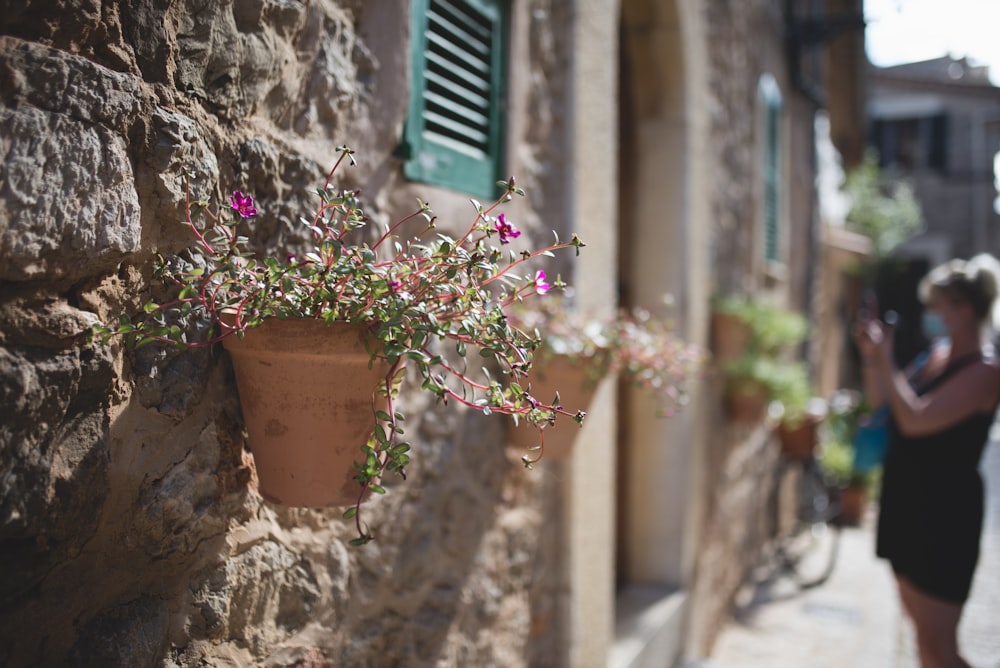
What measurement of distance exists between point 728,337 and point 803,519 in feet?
9.29

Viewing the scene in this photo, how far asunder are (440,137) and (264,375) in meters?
0.90

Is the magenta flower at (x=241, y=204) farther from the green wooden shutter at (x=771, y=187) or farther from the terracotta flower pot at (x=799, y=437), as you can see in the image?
the green wooden shutter at (x=771, y=187)

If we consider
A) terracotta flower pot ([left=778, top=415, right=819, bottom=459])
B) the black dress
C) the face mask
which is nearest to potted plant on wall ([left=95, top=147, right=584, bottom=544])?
the black dress

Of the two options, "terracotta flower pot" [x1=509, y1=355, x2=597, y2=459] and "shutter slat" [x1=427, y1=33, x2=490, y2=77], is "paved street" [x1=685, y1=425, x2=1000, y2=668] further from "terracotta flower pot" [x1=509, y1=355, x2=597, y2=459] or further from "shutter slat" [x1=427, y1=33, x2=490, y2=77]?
"shutter slat" [x1=427, y1=33, x2=490, y2=77]

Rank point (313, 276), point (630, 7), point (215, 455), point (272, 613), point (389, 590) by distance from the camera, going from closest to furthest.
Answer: point (313, 276), point (215, 455), point (272, 613), point (389, 590), point (630, 7)

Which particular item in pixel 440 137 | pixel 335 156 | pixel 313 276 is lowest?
pixel 313 276

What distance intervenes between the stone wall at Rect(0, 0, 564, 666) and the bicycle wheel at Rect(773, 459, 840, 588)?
188 inches

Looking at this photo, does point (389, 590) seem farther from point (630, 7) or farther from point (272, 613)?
point (630, 7)

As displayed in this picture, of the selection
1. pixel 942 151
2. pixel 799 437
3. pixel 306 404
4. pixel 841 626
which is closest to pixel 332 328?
pixel 306 404

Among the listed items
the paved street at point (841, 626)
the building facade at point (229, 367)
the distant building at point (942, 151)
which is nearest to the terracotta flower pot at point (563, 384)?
the building facade at point (229, 367)

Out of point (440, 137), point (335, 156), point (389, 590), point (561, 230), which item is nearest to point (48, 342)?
point (335, 156)

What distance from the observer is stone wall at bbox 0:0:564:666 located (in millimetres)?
1009

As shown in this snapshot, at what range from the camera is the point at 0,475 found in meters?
0.98

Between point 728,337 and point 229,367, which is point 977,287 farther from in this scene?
point 229,367
